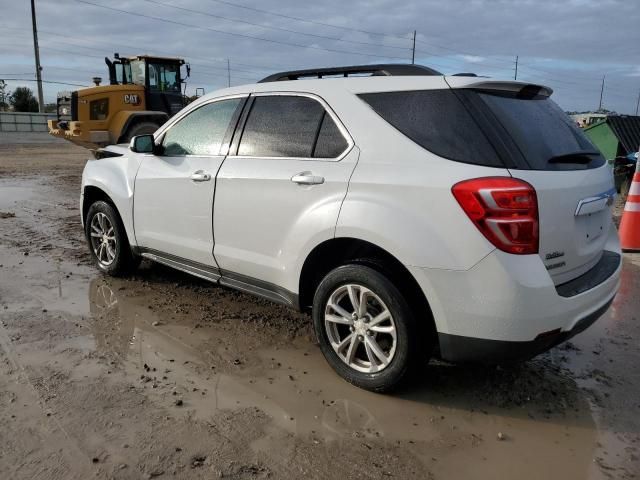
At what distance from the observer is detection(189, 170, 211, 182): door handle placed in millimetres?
4090

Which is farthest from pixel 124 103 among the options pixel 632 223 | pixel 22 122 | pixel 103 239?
pixel 22 122

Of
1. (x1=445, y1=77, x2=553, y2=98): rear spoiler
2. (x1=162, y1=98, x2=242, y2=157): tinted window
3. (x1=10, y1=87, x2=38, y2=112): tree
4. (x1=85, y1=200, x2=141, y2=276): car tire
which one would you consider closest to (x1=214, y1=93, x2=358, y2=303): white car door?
(x1=162, y1=98, x2=242, y2=157): tinted window

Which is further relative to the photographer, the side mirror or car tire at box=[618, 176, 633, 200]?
car tire at box=[618, 176, 633, 200]

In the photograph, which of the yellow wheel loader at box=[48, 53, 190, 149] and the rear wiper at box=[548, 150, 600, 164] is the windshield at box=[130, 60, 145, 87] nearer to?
the yellow wheel loader at box=[48, 53, 190, 149]

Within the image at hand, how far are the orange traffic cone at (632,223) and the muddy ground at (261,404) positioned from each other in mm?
2270

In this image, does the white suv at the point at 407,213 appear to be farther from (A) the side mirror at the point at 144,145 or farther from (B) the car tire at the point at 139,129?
(B) the car tire at the point at 139,129

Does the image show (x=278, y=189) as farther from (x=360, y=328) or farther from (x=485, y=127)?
(x=485, y=127)

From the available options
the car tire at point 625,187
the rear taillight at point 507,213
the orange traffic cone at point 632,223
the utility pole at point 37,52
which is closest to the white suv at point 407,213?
the rear taillight at point 507,213

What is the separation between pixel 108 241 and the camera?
5.43m

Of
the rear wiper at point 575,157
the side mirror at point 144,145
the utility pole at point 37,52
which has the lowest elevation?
the side mirror at point 144,145

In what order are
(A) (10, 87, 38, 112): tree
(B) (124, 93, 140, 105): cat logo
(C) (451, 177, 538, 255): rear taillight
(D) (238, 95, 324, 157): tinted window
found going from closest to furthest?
(C) (451, 177, 538, 255): rear taillight, (D) (238, 95, 324, 157): tinted window, (B) (124, 93, 140, 105): cat logo, (A) (10, 87, 38, 112): tree

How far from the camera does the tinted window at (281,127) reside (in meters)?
3.58

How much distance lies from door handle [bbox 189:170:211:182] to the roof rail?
832mm

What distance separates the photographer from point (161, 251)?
4703mm
